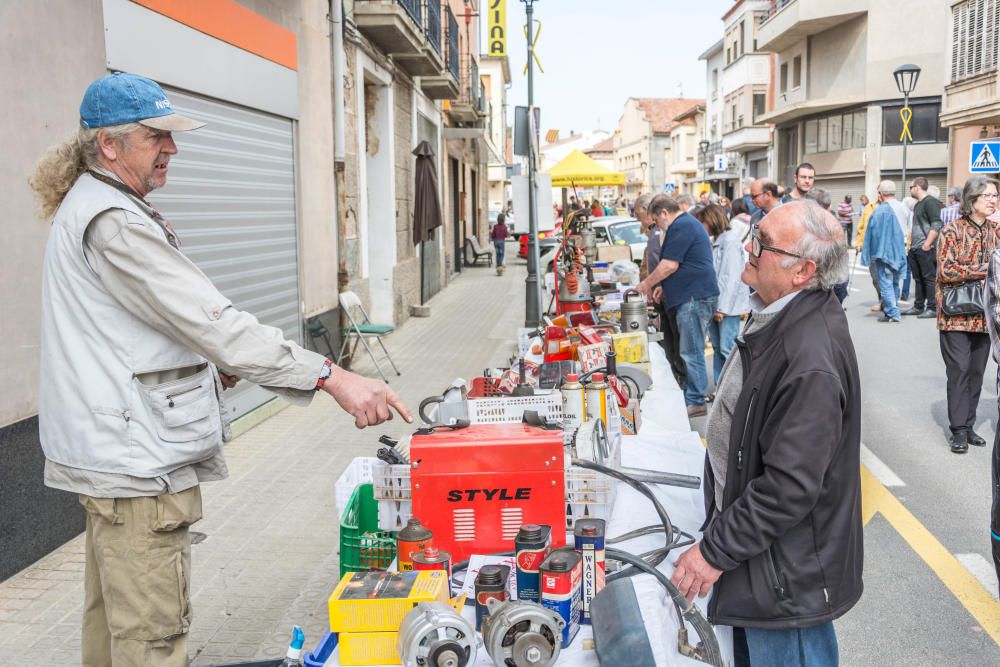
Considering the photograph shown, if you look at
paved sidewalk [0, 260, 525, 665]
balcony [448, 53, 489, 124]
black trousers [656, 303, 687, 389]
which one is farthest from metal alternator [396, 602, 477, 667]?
balcony [448, 53, 489, 124]

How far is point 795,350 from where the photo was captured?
252 centimetres

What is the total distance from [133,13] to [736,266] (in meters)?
5.08

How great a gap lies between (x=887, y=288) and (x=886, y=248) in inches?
27.2

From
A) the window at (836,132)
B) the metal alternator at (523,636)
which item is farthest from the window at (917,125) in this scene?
the metal alternator at (523,636)

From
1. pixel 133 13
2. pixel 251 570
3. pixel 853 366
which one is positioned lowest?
pixel 251 570

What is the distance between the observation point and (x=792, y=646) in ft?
8.59

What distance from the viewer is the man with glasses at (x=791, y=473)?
248 cm

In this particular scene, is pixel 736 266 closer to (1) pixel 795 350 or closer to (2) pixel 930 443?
(2) pixel 930 443

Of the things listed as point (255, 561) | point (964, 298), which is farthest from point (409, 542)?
point (964, 298)

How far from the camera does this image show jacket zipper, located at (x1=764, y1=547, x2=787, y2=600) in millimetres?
2557

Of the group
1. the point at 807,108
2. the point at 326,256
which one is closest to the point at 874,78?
the point at 807,108

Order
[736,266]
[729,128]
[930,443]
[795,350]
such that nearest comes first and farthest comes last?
[795,350], [930,443], [736,266], [729,128]

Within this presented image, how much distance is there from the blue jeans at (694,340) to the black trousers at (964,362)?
75.1 inches

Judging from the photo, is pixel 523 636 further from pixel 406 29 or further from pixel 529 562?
pixel 406 29
